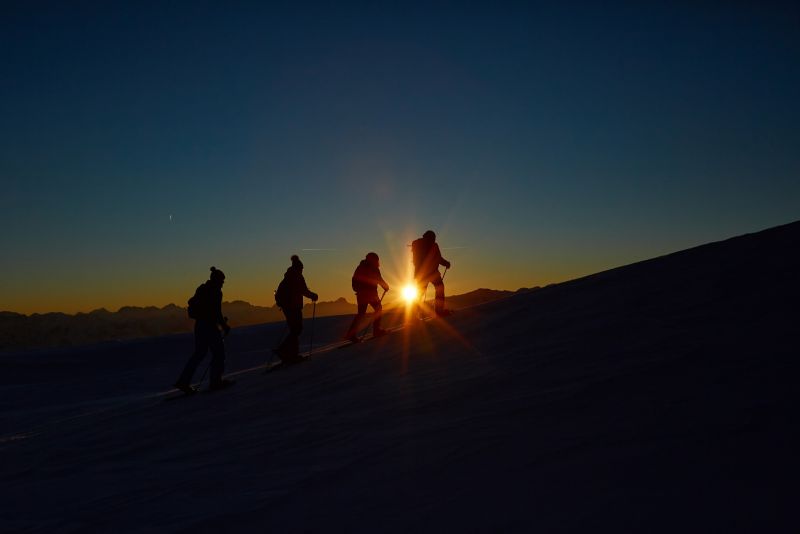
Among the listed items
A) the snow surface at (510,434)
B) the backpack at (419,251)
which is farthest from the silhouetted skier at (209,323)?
the backpack at (419,251)

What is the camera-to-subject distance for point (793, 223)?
9195 millimetres

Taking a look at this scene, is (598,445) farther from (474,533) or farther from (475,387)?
(475,387)

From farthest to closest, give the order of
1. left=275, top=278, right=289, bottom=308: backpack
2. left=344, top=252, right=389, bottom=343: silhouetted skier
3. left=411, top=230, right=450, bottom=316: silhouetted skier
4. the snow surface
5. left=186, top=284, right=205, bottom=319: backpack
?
left=411, top=230, right=450, bottom=316: silhouetted skier
left=344, top=252, right=389, bottom=343: silhouetted skier
left=275, top=278, right=289, bottom=308: backpack
left=186, top=284, right=205, bottom=319: backpack
the snow surface

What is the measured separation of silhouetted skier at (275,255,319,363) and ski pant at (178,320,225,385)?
1.22 m

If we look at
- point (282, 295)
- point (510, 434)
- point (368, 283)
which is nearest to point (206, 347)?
point (282, 295)

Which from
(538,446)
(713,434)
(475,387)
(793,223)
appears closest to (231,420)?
(475,387)

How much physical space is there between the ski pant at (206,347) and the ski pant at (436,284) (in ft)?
13.5

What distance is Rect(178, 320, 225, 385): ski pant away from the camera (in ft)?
32.2

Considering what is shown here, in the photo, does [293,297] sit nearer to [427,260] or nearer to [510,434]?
[427,260]

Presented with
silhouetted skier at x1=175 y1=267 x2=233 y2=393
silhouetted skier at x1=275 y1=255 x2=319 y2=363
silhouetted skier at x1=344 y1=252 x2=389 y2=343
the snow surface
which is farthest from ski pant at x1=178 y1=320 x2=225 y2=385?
silhouetted skier at x1=344 y1=252 x2=389 y2=343

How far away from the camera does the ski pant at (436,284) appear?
11945mm

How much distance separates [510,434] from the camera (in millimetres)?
3975

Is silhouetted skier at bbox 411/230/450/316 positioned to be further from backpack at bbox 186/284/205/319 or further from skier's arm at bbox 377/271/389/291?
backpack at bbox 186/284/205/319

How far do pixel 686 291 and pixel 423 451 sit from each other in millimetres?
4717
